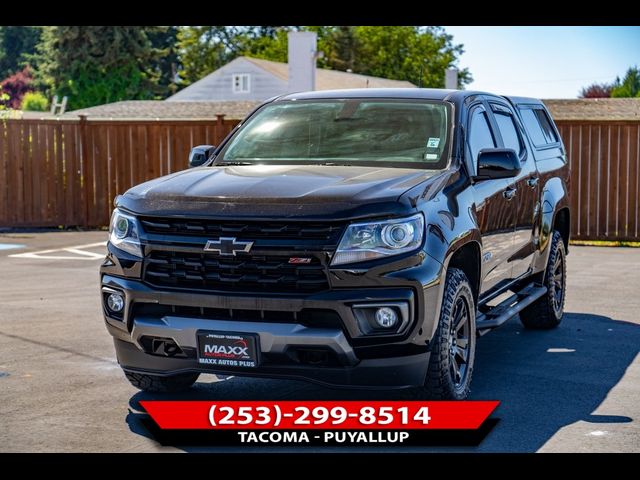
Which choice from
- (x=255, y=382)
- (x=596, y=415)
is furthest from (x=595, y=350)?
(x=255, y=382)

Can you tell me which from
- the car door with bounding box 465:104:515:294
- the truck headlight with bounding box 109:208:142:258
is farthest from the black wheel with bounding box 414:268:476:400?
Result: the truck headlight with bounding box 109:208:142:258

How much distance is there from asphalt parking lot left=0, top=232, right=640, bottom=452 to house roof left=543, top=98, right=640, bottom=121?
24.8 meters

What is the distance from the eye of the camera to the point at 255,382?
729 centimetres

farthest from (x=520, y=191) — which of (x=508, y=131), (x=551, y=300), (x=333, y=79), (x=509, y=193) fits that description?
(x=333, y=79)

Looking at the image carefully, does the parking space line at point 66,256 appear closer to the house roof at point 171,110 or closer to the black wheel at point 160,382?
the black wheel at point 160,382

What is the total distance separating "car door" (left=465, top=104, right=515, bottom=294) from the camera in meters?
7.17

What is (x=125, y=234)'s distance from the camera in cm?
631

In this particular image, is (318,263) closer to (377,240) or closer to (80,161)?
(377,240)

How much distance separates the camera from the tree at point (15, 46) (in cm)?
8862

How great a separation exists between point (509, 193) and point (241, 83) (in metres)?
52.0

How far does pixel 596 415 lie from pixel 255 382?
2.23 metres

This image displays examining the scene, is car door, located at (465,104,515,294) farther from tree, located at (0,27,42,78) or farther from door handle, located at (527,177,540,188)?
tree, located at (0,27,42,78)
